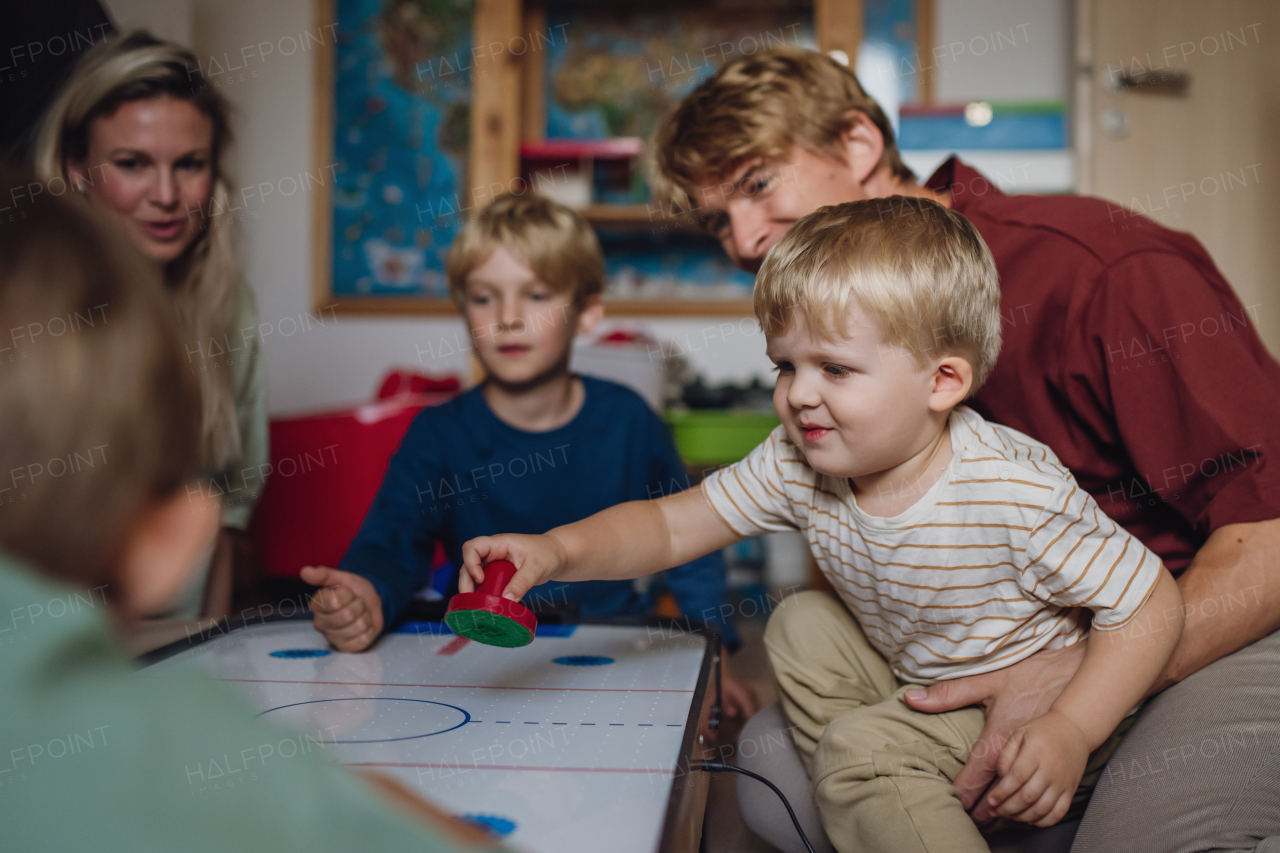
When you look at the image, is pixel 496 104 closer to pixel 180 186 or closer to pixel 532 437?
pixel 180 186

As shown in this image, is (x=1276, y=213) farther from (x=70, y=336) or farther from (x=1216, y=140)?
(x=70, y=336)

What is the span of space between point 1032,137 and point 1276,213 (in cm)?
57

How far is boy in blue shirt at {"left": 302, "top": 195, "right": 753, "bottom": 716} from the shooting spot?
4.18ft

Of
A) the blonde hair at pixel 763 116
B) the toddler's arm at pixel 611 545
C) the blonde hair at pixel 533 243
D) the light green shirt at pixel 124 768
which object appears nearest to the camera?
the light green shirt at pixel 124 768

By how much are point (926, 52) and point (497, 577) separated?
88.6 inches

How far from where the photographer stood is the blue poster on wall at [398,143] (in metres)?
2.63

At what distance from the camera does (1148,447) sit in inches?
31.8

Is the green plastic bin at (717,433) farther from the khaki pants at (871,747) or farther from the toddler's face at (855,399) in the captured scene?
the toddler's face at (855,399)

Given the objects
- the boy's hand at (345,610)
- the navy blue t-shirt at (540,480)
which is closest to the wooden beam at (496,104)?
the navy blue t-shirt at (540,480)

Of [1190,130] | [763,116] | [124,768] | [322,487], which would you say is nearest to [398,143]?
[322,487]

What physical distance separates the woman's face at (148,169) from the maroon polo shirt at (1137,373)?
3.74 feet

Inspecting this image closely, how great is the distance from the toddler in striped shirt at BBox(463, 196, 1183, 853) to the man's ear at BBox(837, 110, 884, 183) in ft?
1.05

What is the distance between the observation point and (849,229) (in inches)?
29.2

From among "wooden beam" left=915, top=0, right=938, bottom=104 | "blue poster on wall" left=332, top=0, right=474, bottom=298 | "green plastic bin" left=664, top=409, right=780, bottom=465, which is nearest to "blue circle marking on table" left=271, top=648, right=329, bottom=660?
"green plastic bin" left=664, top=409, right=780, bottom=465
